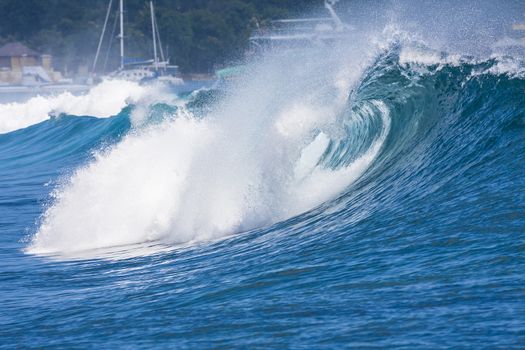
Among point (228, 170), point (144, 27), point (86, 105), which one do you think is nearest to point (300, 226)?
point (228, 170)

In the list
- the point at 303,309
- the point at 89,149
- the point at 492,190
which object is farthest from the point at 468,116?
the point at 89,149

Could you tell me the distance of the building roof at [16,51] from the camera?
94.7 metres

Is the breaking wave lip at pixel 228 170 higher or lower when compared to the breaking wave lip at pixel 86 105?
lower

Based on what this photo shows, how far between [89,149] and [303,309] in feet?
71.2

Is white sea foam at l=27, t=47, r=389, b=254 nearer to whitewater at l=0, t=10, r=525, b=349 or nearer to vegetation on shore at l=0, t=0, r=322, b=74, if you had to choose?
whitewater at l=0, t=10, r=525, b=349

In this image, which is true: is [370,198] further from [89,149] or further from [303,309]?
[89,149]

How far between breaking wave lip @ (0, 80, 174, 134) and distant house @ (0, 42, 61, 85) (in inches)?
1981

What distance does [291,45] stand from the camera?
6225 centimetres

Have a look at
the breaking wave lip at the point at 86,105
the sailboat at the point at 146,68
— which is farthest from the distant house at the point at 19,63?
the breaking wave lip at the point at 86,105

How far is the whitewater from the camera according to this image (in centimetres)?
672

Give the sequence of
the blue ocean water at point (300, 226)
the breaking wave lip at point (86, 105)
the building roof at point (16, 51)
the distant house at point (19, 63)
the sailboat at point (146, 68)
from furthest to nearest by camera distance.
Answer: the building roof at point (16, 51) → the distant house at point (19, 63) → the sailboat at point (146, 68) → the breaking wave lip at point (86, 105) → the blue ocean water at point (300, 226)

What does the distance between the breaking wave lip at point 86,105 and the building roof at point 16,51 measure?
53.0 meters

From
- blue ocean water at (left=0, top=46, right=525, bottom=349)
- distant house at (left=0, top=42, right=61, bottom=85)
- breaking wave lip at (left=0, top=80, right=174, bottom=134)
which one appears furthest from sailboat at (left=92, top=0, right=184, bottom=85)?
blue ocean water at (left=0, top=46, right=525, bottom=349)

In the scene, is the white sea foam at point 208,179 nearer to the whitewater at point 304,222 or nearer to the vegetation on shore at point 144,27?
the whitewater at point 304,222
